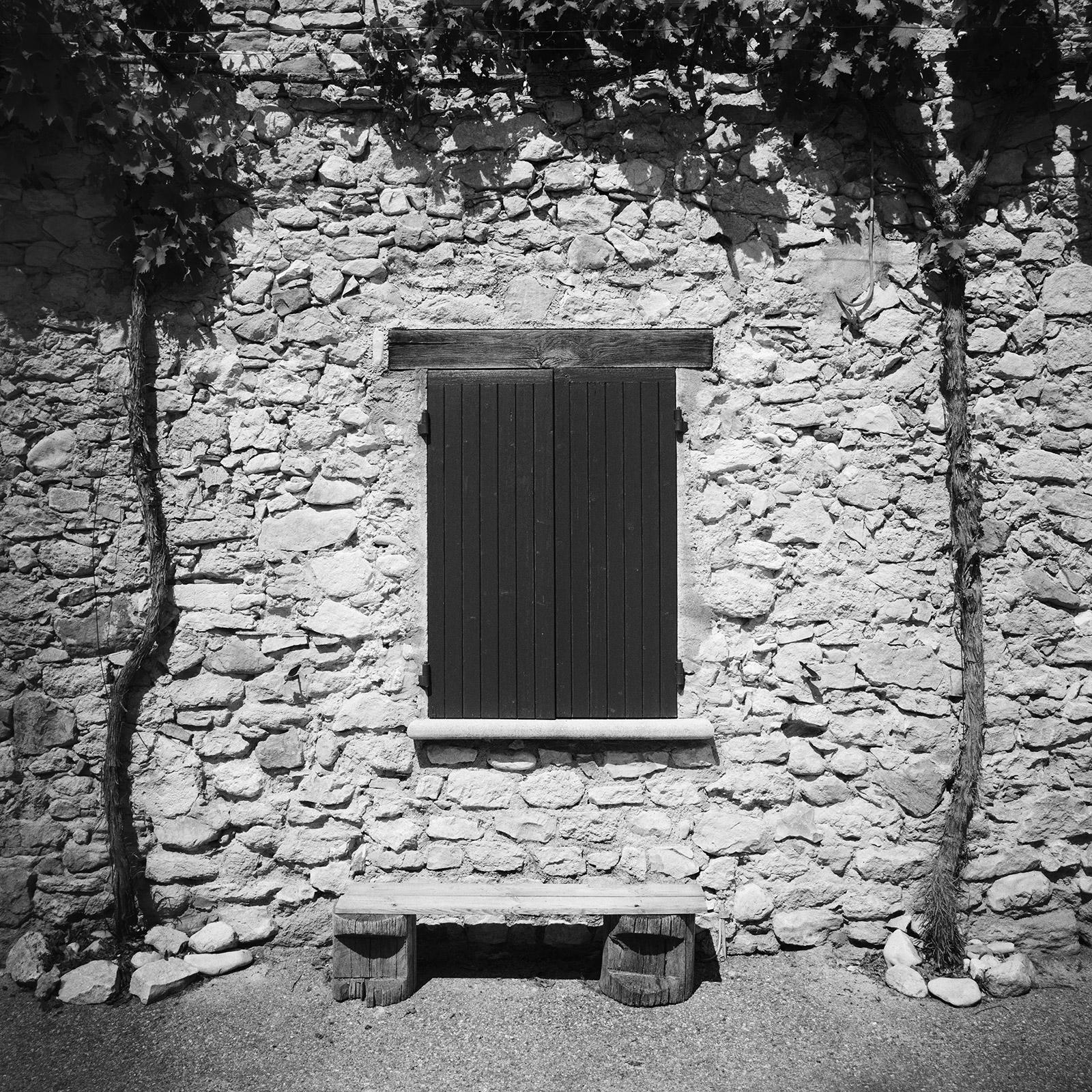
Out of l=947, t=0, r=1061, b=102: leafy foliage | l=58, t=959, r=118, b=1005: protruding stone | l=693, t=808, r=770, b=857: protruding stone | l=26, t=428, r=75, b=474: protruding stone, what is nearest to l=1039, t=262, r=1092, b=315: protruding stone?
l=947, t=0, r=1061, b=102: leafy foliage

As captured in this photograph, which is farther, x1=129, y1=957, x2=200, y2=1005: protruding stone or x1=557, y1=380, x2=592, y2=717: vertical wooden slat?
x1=557, y1=380, x2=592, y2=717: vertical wooden slat

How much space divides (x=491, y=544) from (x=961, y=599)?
2223mm

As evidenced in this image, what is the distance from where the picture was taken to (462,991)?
3.58 metres

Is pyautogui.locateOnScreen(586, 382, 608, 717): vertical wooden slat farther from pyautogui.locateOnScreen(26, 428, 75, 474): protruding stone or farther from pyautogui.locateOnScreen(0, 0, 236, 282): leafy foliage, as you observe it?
pyautogui.locateOnScreen(26, 428, 75, 474): protruding stone

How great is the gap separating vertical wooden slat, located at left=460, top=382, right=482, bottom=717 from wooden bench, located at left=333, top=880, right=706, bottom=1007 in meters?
0.86

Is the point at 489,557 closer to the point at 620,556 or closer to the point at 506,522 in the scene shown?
the point at 506,522

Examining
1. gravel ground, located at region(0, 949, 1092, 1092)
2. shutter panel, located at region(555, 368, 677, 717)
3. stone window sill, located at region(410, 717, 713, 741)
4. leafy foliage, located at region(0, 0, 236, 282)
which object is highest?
leafy foliage, located at region(0, 0, 236, 282)

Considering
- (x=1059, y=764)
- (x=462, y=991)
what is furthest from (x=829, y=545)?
(x=462, y=991)

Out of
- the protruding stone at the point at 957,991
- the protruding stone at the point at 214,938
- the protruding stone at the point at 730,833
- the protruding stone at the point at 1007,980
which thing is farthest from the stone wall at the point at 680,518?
the protruding stone at the point at 957,991

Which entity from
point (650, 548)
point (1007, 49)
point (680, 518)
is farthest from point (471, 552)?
point (1007, 49)

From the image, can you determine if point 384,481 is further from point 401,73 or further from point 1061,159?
point 1061,159

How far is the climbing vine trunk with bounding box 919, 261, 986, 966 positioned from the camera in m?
3.72

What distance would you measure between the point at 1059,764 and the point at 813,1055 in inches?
70.6

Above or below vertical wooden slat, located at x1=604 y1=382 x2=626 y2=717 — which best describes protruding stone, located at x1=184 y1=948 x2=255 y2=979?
below
